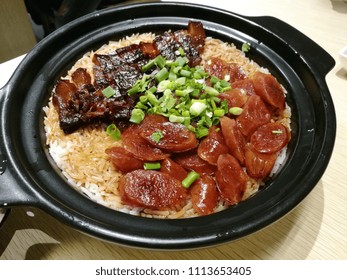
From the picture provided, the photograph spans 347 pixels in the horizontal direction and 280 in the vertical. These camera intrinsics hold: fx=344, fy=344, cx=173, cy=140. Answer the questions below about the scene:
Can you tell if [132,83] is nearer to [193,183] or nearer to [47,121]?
[47,121]

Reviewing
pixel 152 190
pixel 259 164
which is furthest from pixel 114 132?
pixel 259 164

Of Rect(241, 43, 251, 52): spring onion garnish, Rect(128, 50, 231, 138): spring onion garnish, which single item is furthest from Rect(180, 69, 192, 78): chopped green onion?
Rect(241, 43, 251, 52): spring onion garnish

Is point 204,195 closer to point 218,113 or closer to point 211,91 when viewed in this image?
point 218,113

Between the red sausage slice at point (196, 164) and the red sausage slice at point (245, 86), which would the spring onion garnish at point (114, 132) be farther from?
the red sausage slice at point (245, 86)

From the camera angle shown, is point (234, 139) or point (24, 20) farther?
point (24, 20)

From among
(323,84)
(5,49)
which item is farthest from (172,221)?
(5,49)
